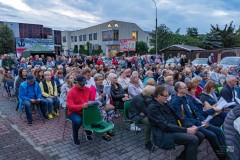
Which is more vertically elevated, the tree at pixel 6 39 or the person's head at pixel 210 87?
the tree at pixel 6 39

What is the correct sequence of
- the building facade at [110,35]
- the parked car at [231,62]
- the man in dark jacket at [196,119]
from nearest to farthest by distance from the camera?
→ the man in dark jacket at [196,119] → the parked car at [231,62] → the building facade at [110,35]

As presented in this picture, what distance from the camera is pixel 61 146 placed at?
Answer: 14.8ft

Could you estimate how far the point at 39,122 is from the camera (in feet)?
19.9

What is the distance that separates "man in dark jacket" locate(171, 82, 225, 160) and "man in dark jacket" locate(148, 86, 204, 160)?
0.78ft

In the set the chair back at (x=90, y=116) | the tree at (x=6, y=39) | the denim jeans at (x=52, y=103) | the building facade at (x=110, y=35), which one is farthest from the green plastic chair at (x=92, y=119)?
the building facade at (x=110, y=35)

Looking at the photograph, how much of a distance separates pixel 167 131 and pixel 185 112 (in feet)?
2.20

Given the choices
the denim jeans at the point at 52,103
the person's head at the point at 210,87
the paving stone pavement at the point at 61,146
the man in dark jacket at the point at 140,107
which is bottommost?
the paving stone pavement at the point at 61,146

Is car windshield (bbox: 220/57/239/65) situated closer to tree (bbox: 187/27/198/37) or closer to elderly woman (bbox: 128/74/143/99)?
elderly woman (bbox: 128/74/143/99)

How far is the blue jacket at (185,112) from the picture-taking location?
386 cm

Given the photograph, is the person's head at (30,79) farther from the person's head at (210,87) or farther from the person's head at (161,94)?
the person's head at (210,87)

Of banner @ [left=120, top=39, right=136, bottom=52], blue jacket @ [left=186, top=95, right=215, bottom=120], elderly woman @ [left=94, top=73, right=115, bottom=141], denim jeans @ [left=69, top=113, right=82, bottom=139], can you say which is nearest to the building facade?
banner @ [left=120, top=39, right=136, bottom=52]

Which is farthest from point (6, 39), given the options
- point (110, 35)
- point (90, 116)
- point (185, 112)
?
point (185, 112)

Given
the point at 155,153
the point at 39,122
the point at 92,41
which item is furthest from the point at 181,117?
the point at 92,41

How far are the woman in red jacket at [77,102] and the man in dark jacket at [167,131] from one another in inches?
59.3
